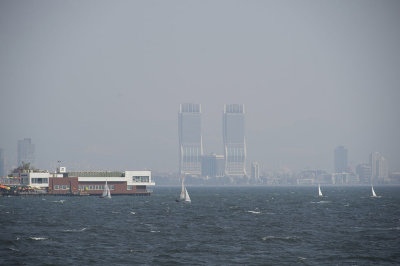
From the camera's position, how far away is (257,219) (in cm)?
13112

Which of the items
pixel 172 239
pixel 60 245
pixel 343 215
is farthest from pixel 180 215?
pixel 60 245

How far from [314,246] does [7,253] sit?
3888 cm

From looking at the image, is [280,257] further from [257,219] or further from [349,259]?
Answer: [257,219]

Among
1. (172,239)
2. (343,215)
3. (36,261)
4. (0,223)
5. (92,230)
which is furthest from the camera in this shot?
(343,215)

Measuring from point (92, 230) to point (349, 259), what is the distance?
4559 cm

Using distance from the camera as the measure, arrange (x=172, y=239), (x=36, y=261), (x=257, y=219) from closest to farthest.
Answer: (x=36, y=261) → (x=172, y=239) → (x=257, y=219)

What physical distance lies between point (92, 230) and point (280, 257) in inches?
1520

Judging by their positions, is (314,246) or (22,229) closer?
(314,246)

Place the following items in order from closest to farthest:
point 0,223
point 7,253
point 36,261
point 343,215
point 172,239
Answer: point 36,261 → point 7,253 → point 172,239 → point 0,223 → point 343,215

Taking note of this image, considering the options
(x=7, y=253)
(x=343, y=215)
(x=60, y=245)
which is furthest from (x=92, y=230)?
(x=343, y=215)

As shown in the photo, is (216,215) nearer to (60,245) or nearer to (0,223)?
(0,223)

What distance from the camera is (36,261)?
75250 millimetres

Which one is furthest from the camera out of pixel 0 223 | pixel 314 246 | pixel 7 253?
pixel 0 223

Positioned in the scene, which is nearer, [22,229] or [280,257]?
[280,257]
